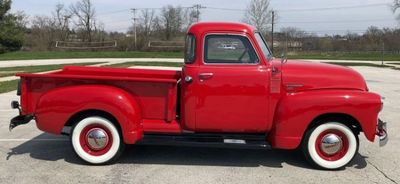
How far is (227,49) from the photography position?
17.7ft

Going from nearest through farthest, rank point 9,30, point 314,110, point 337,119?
point 314,110
point 337,119
point 9,30

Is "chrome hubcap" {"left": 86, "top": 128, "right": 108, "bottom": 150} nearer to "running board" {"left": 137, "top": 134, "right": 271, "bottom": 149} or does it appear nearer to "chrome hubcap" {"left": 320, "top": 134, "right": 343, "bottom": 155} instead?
"running board" {"left": 137, "top": 134, "right": 271, "bottom": 149}

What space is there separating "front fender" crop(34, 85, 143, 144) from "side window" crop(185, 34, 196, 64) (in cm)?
87

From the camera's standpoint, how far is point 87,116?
5.56 m

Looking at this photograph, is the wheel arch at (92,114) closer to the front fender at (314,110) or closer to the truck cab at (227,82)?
the truck cab at (227,82)

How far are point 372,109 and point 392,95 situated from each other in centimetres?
869

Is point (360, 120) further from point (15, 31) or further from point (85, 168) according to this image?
point (15, 31)

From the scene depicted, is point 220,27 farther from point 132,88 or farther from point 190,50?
point 132,88

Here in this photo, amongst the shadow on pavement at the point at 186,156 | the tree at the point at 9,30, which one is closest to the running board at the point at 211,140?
the shadow on pavement at the point at 186,156

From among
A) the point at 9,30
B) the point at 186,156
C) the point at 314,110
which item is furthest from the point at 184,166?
the point at 9,30

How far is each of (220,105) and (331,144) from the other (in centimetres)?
145

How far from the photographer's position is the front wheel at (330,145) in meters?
5.35

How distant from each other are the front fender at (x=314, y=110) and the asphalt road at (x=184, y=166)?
0.46 meters

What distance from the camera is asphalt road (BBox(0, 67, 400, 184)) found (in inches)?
198
